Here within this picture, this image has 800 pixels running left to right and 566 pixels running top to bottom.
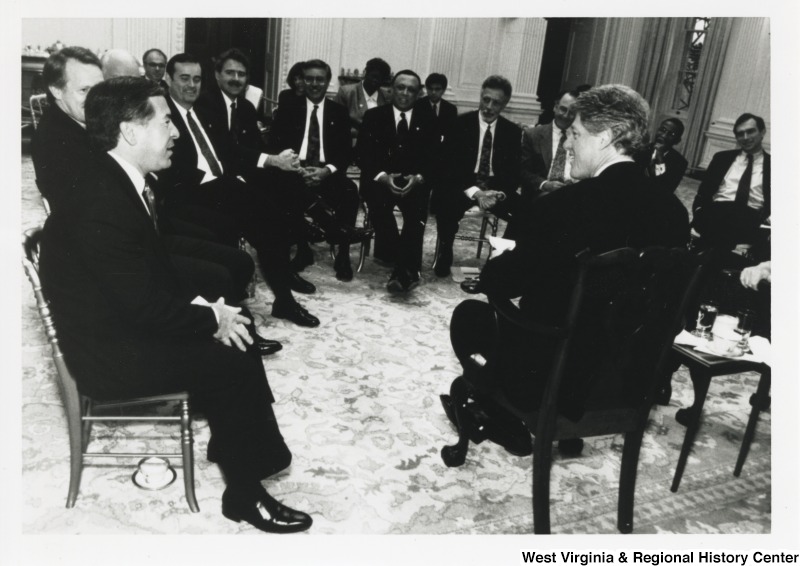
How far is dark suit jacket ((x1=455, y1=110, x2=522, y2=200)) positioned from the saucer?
3.23 m

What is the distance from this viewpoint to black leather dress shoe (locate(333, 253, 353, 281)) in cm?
457

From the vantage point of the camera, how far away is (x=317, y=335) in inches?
143

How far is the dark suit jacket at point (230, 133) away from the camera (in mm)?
3976

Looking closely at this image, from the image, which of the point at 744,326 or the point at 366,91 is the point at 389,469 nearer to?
the point at 744,326

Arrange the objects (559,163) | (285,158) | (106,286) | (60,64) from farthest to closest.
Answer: (559,163) < (285,158) < (60,64) < (106,286)

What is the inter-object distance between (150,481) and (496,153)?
3583 mm

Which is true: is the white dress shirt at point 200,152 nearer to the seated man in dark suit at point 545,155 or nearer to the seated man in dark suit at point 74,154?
the seated man in dark suit at point 74,154

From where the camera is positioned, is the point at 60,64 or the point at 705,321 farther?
the point at 60,64

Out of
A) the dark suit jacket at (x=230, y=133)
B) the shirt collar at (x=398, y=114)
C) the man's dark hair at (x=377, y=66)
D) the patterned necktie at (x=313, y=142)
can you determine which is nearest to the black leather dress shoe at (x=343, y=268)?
the patterned necktie at (x=313, y=142)

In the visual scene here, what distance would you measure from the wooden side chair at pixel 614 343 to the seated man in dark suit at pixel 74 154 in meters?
1.28

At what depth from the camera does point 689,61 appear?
34.5 feet

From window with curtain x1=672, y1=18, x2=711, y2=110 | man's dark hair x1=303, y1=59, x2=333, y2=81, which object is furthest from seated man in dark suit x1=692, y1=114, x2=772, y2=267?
window with curtain x1=672, y1=18, x2=711, y2=110

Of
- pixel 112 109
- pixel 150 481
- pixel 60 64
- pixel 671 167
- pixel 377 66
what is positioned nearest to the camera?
pixel 112 109

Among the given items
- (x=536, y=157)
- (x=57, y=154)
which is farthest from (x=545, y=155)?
(x=57, y=154)
